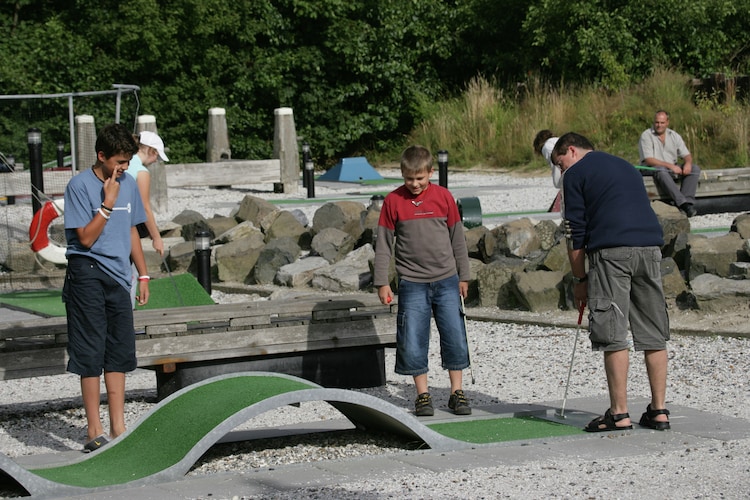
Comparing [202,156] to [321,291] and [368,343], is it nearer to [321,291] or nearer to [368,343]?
[321,291]

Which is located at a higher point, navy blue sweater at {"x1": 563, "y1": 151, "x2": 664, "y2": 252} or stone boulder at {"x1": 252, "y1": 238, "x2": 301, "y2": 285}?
navy blue sweater at {"x1": 563, "y1": 151, "x2": 664, "y2": 252}

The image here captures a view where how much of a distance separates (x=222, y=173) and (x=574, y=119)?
27.3ft

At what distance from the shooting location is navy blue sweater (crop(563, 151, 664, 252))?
6.05m

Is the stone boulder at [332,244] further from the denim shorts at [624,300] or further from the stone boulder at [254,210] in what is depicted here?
the denim shorts at [624,300]

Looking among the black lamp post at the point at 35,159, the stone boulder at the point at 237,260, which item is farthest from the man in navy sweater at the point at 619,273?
the black lamp post at the point at 35,159

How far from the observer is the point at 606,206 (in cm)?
605

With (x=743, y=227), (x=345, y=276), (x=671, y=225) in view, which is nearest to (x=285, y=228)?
(x=345, y=276)

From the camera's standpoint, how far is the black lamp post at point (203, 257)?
33.9 ft

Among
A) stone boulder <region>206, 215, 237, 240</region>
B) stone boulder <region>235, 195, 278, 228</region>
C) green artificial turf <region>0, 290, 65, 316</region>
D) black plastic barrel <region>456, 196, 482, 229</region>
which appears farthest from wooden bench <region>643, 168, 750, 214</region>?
green artificial turf <region>0, 290, 65, 316</region>

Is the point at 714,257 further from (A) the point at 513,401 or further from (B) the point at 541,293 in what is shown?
(A) the point at 513,401

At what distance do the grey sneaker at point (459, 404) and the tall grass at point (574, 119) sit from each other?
15.0 m

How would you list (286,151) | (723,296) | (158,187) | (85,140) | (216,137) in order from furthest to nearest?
(216,137) < (286,151) < (85,140) < (158,187) < (723,296)

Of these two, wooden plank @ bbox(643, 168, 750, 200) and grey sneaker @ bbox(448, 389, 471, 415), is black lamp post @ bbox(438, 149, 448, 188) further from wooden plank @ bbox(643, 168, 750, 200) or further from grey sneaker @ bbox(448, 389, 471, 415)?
grey sneaker @ bbox(448, 389, 471, 415)

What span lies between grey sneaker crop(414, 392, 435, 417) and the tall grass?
15.1 m
